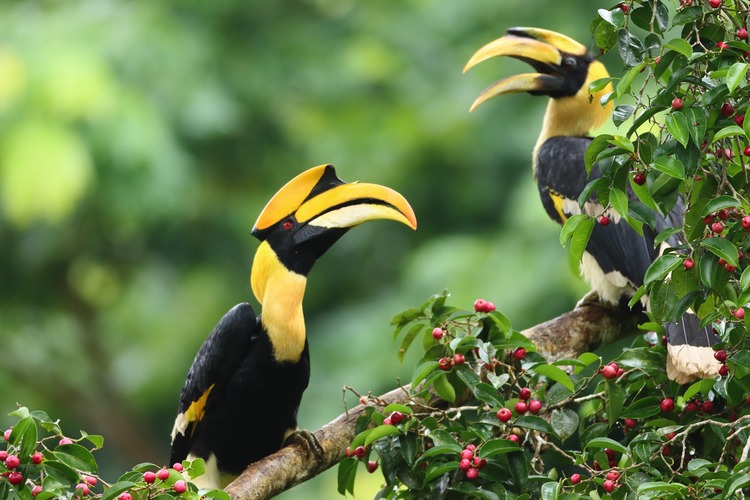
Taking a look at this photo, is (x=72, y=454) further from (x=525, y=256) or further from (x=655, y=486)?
(x=525, y=256)

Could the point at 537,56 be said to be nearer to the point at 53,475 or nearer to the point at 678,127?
the point at 678,127

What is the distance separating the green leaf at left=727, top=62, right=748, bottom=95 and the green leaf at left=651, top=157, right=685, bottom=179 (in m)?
0.14

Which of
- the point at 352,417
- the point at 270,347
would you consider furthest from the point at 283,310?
the point at 352,417

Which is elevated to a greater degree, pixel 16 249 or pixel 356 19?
pixel 356 19

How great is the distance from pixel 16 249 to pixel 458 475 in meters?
6.09

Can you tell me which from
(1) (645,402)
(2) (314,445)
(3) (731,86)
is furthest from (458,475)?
(3) (731,86)

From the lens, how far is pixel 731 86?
1778mm

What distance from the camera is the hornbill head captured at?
417 centimetres

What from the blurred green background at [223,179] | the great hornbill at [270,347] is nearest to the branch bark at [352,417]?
the great hornbill at [270,347]

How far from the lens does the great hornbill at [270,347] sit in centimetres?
305

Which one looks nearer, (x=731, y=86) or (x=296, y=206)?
(x=731, y=86)

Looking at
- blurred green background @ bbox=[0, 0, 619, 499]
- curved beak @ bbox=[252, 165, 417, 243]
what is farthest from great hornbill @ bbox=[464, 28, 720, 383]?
blurred green background @ bbox=[0, 0, 619, 499]

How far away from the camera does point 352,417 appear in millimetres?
2898

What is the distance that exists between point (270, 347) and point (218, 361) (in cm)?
14
